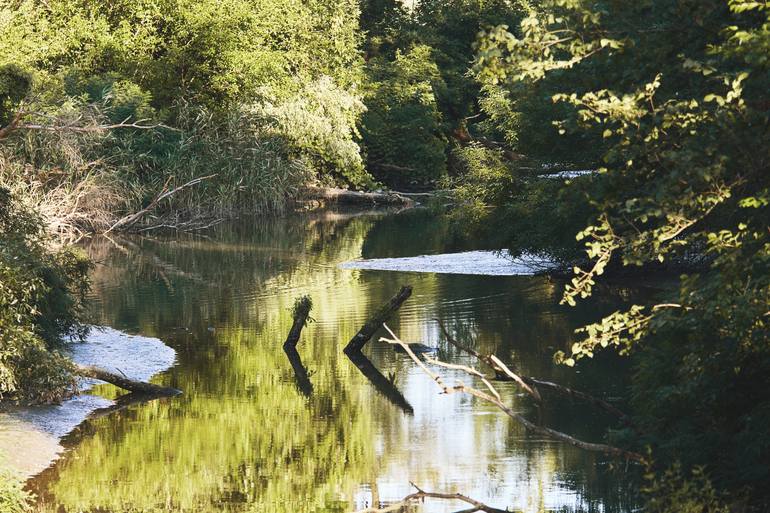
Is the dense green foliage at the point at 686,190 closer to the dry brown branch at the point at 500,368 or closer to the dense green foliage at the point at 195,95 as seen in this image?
the dry brown branch at the point at 500,368

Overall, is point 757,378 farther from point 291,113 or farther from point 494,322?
point 291,113

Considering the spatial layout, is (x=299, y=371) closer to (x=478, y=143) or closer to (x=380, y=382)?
(x=380, y=382)

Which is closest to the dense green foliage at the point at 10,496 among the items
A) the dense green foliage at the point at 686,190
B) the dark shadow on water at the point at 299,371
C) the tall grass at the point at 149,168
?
the dense green foliage at the point at 686,190

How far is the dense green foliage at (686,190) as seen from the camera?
7676mm

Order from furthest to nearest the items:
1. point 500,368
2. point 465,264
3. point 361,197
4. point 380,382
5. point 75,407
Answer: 1. point 361,197
2. point 465,264
3. point 380,382
4. point 75,407
5. point 500,368

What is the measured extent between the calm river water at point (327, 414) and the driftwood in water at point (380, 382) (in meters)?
0.03

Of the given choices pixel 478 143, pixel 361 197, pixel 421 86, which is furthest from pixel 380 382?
pixel 421 86

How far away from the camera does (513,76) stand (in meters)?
7.92

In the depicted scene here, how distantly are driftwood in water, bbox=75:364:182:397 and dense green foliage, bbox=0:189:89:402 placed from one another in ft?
0.98

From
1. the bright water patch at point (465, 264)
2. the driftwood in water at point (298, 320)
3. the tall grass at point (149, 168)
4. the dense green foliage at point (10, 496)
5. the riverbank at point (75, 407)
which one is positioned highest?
the tall grass at point (149, 168)

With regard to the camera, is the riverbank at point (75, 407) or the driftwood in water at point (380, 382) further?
the driftwood in water at point (380, 382)

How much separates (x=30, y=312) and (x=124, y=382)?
1.54 metres

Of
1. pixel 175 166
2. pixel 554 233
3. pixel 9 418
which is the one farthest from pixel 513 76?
pixel 175 166

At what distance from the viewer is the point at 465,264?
28719 millimetres
